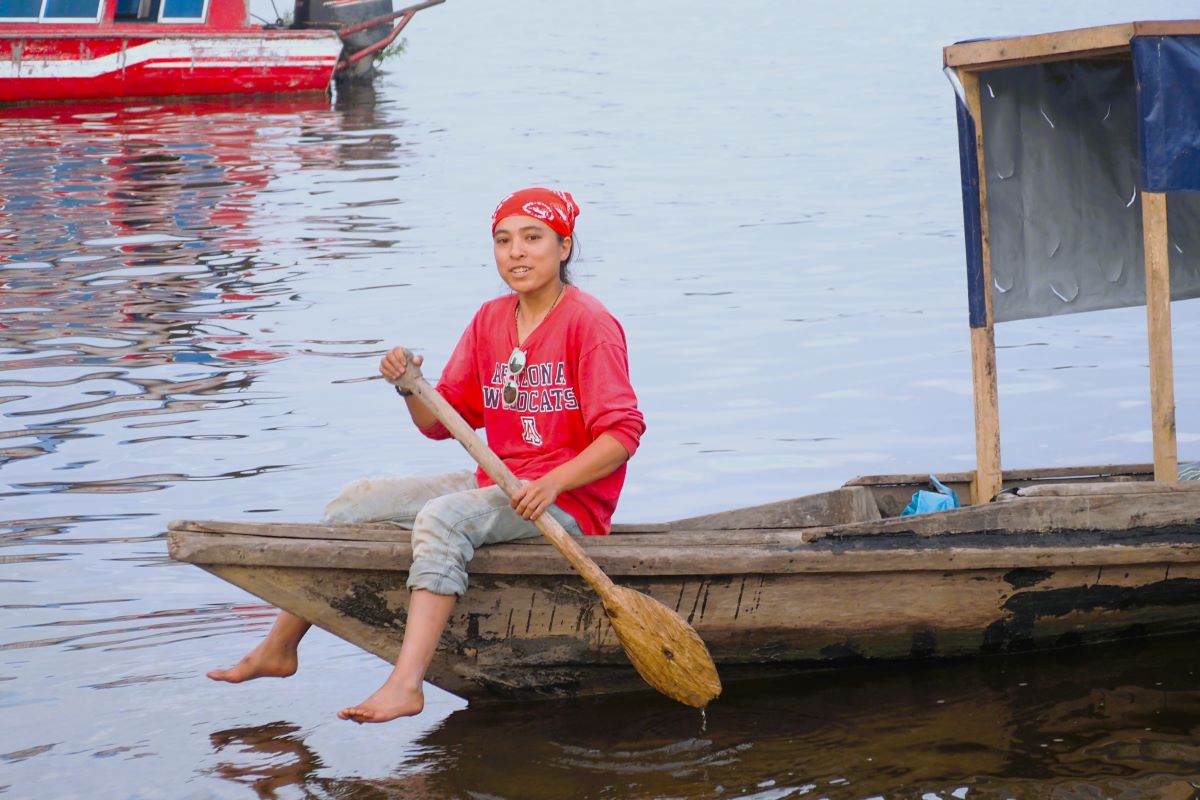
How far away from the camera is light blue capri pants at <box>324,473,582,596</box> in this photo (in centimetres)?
429

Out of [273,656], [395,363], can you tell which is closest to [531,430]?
[395,363]

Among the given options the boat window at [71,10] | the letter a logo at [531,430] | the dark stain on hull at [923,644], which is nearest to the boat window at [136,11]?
the boat window at [71,10]

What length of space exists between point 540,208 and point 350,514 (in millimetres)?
1048

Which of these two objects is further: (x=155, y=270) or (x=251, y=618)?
(x=155, y=270)

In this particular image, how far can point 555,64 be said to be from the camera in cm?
3406

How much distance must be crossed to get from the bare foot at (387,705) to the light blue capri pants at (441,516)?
278 millimetres

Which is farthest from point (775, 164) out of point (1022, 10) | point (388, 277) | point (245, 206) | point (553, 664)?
point (1022, 10)

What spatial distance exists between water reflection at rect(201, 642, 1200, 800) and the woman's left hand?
0.76 metres

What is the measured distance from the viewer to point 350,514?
4609mm

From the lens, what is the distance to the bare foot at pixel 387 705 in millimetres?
4148

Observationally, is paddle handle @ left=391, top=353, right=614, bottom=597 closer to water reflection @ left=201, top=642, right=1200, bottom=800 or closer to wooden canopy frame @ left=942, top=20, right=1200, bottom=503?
water reflection @ left=201, top=642, right=1200, bottom=800

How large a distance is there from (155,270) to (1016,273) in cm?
856

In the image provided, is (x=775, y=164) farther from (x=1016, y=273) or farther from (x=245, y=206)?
(x=1016, y=273)

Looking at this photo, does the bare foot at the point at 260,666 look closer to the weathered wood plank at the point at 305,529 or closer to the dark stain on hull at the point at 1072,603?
the weathered wood plank at the point at 305,529
